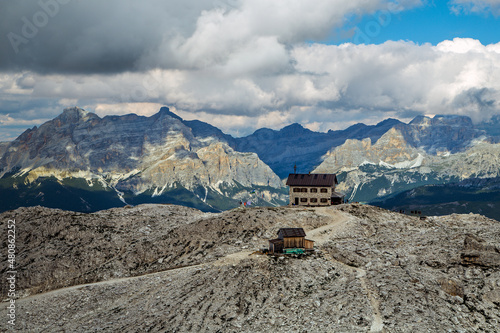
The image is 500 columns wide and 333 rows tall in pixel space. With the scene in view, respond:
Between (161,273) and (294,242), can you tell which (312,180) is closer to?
(294,242)

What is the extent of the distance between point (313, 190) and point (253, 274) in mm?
69769

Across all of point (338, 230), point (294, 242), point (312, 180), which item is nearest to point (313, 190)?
point (312, 180)

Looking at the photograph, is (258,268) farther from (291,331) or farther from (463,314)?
(463,314)

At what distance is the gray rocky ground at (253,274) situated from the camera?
70.7 metres

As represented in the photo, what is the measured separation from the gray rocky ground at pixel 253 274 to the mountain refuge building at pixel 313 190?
13819 millimetres

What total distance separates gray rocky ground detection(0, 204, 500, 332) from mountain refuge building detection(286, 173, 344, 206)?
1382cm

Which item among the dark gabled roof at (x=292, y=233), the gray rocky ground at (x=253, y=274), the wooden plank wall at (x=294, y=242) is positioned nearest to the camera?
the gray rocky ground at (x=253, y=274)

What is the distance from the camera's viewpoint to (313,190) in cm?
14925

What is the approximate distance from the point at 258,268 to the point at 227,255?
52.8 feet

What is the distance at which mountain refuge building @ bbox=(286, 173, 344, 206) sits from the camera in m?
148

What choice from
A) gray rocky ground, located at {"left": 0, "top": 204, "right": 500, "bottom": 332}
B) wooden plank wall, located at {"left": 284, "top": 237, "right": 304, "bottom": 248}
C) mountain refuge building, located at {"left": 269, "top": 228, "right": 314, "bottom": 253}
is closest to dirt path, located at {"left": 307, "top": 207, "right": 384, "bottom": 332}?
gray rocky ground, located at {"left": 0, "top": 204, "right": 500, "bottom": 332}

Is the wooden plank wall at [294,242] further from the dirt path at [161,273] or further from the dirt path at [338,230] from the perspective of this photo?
the dirt path at [161,273]

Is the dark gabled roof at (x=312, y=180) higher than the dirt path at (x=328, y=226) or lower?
higher

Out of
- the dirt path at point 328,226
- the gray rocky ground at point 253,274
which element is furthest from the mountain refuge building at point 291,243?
the dirt path at point 328,226
